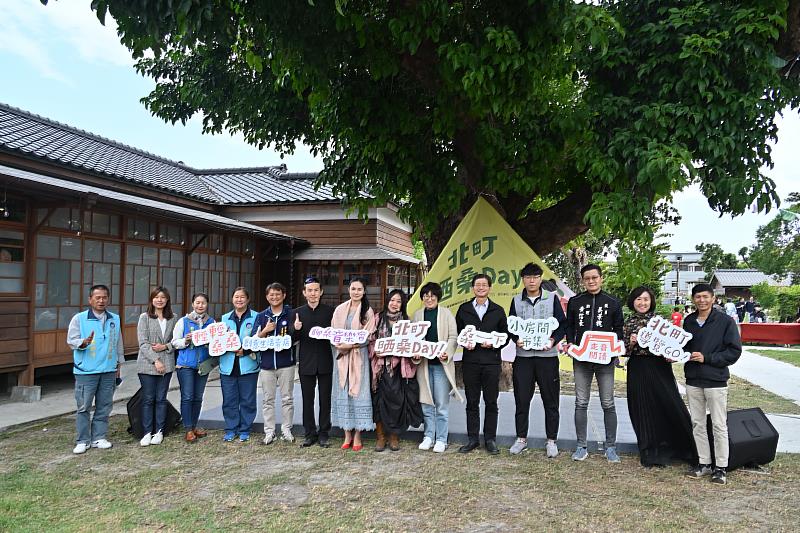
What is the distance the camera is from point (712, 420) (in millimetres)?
4711

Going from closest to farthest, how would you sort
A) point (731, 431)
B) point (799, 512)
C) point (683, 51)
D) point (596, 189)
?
1. point (799, 512)
2. point (731, 431)
3. point (683, 51)
4. point (596, 189)

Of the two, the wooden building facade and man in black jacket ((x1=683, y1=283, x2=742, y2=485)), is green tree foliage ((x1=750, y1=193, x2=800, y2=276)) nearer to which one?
the wooden building facade

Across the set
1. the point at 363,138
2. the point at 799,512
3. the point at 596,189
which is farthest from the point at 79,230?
the point at 799,512

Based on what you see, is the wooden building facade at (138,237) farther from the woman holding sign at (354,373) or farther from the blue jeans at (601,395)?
the blue jeans at (601,395)

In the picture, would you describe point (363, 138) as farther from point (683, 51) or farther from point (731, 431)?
point (731, 431)

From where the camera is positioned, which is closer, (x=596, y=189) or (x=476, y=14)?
(x=476, y=14)

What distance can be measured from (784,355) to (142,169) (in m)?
16.2

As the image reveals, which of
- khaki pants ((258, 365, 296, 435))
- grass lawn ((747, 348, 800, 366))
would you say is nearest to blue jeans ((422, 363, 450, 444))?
khaki pants ((258, 365, 296, 435))

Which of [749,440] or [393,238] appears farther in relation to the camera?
[393,238]

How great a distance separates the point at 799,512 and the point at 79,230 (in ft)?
32.3

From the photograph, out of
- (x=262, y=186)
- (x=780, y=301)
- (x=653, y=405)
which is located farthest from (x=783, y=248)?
(x=653, y=405)

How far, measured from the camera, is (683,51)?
5.37 meters

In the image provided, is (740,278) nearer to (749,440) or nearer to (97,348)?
(749,440)

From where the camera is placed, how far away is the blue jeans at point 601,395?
515 centimetres
